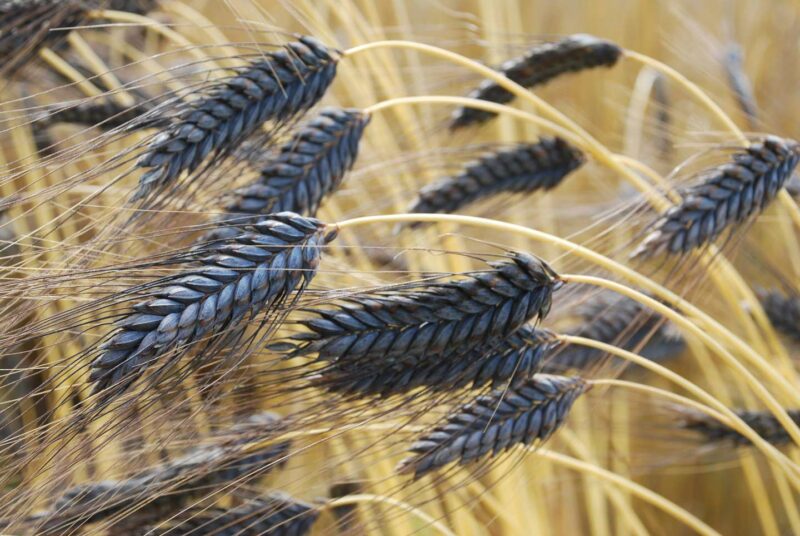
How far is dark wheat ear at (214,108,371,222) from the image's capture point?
97cm

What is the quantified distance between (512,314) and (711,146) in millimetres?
426

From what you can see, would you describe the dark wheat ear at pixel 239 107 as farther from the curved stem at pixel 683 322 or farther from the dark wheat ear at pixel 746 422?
the dark wheat ear at pixel 746 422

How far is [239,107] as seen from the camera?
91 cm

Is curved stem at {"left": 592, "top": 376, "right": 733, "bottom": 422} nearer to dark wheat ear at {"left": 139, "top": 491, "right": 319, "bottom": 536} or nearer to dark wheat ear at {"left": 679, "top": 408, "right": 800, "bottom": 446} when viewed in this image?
dark wheat ear at {"left": 679, "top": 408, "right": 800, "bottom": 446}

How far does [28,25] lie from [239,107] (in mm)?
470

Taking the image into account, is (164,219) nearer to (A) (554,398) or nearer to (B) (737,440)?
(A) (554,398)

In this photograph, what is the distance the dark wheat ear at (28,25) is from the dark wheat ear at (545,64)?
56 centimetres

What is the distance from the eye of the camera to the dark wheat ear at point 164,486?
2.72 feet

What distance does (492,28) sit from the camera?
2023mm

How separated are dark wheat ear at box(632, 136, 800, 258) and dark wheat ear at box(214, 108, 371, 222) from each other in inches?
13.6

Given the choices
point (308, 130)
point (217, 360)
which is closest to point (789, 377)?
point (308, 130)

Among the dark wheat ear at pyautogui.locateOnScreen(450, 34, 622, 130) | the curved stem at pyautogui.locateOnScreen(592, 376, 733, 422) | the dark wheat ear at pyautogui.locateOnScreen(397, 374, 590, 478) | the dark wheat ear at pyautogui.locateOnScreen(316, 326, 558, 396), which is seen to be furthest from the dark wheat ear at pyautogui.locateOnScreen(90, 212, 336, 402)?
the dark wheat ear at pyautogui.locateOnScreen(450, 34, 622, 130)

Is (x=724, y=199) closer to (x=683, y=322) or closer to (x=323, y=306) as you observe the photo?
(x=683, y=322)

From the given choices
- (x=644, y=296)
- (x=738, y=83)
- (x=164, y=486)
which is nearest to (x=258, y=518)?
(x=164, y=486)
